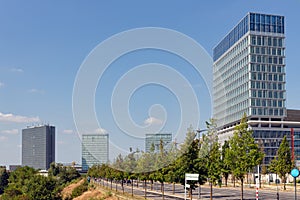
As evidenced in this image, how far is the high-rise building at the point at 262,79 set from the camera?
125 m

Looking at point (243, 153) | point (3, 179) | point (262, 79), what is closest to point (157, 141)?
point (243, 153)

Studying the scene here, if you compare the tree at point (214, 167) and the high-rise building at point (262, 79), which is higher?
the high-rise building at point (262, 79)

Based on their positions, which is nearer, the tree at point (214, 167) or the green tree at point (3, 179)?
the tree at point (214, 167)

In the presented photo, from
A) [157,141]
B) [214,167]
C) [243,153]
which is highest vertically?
[157,141]

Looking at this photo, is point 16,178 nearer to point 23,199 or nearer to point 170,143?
point 23,199

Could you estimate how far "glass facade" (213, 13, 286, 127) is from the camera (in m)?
127

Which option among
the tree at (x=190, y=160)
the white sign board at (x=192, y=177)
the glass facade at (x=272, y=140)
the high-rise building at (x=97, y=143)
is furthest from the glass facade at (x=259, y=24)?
the white sign board at (x=192, y=177)

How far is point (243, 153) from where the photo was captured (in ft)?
118

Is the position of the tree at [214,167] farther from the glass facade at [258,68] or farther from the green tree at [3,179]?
the green tree at [3,179]

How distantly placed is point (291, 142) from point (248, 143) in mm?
95999

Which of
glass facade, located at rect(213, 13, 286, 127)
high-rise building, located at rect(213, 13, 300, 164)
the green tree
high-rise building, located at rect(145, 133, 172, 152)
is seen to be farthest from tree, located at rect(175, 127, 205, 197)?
the green tree

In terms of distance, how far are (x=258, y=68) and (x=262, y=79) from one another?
373cm

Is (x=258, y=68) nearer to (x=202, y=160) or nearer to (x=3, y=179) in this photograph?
(x=202, y=160)

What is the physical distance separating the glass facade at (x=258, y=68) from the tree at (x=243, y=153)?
90.2 meters
